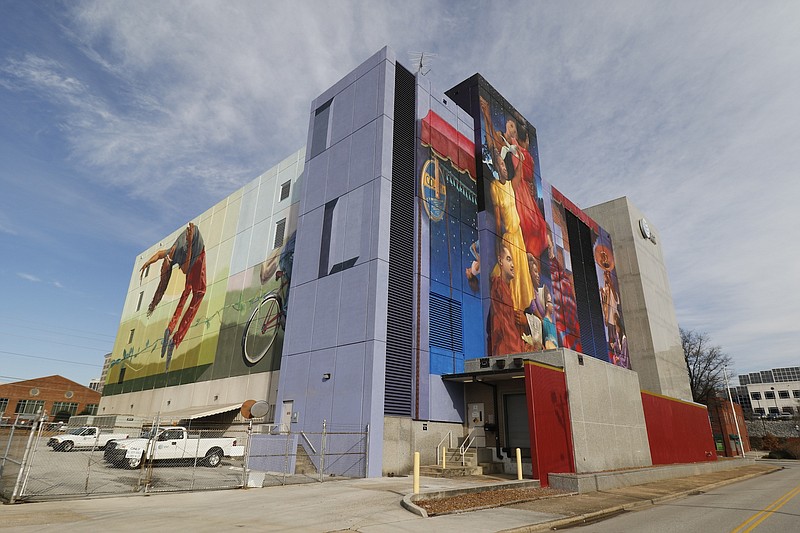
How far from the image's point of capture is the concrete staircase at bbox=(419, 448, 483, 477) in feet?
68.1

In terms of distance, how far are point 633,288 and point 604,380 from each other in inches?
1339

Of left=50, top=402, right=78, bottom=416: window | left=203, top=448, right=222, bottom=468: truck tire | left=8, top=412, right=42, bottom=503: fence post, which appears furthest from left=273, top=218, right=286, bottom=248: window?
left=50, top=402, right=78, bottom=416: window

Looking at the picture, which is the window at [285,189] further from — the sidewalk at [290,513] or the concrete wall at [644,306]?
the concrete wall at [644,306]

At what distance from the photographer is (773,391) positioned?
135 metres

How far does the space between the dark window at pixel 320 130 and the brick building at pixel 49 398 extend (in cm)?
7284

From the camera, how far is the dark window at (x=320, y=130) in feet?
97.2

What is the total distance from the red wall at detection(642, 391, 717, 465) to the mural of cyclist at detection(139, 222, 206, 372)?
1516 inches

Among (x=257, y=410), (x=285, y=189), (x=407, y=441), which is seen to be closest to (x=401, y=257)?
(x=407, y=441)

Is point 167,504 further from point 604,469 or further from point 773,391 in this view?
point 773,391

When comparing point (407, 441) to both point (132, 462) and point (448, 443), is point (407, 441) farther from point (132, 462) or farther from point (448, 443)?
point (132, 462)

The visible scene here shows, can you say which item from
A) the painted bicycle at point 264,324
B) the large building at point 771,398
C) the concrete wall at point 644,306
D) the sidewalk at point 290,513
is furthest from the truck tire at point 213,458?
the large building at point 771,398

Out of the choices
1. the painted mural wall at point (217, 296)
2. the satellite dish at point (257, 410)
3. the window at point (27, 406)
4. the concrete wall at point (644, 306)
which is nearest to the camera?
the satellite dish at point (257, 410)

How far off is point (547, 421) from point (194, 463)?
13826 millimetres

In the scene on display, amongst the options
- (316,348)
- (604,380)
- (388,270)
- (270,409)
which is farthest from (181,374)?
(604,380)
